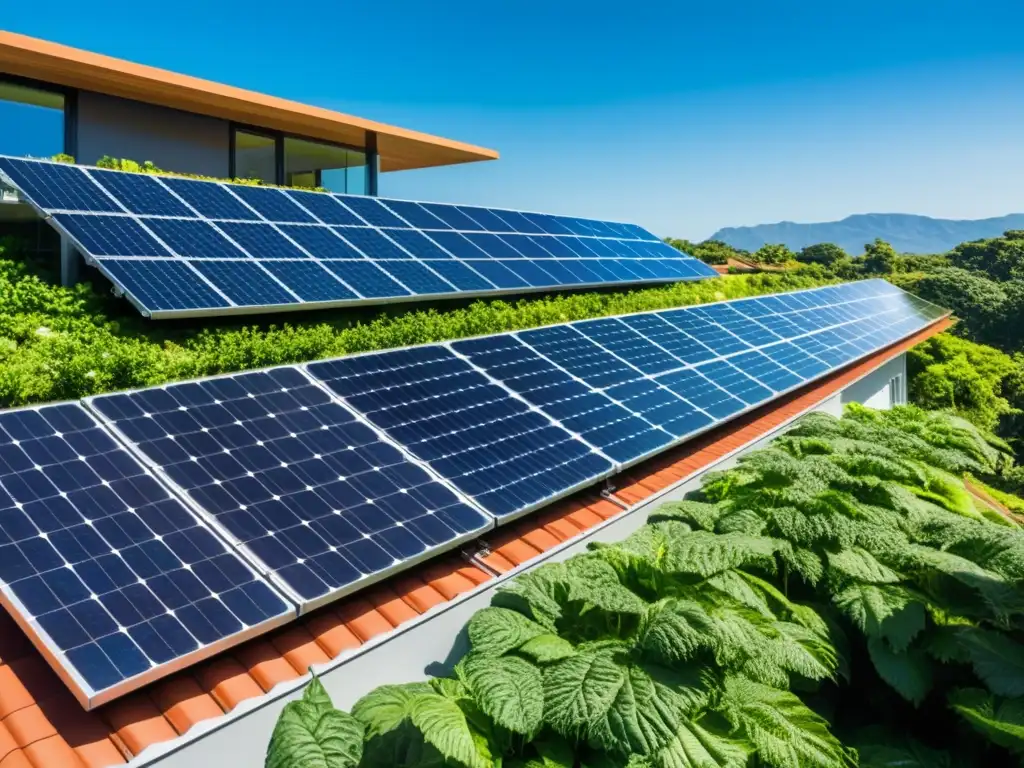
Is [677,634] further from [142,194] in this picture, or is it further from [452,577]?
[142,194]

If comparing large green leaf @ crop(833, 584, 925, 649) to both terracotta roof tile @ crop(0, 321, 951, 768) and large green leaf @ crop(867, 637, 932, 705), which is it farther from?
terracotta roof tile @ crop(0, 321, 951, 768)

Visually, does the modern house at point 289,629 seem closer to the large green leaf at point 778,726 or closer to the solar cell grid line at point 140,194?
Result: the large green leaf at point 778,726

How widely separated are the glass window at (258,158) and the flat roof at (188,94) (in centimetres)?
76

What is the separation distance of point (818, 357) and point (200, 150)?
55.2 feet

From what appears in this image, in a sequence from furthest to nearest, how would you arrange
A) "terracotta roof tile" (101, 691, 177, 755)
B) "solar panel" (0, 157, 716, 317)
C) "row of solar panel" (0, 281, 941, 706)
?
"solar panel" (0, 157, 716, 317), "row of solar panel" (0, 281, 941, 706), "terracotta roof tile" (101, 691, 177, 755)

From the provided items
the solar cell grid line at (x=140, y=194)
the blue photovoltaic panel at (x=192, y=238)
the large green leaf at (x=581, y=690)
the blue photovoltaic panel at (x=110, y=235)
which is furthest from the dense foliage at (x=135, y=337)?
the large green leaf at (x=581, y=690)

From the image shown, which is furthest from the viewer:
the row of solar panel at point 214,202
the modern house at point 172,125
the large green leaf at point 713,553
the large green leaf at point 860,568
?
the modern house at point 172,125

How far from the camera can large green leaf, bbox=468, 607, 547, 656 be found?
4.31 metres

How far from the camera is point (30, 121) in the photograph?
631 inches

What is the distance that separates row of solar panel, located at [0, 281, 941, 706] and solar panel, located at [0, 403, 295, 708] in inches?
0.4

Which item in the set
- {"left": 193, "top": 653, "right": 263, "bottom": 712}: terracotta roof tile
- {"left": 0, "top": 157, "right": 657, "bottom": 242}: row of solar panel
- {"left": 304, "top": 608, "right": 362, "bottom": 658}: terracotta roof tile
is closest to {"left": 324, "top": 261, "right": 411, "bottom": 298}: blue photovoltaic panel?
{"left": 0, "top": 157, "right": 657, "bottom": 242}: row of solar panel

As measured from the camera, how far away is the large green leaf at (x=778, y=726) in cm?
411

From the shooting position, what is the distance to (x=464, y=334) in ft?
42.0

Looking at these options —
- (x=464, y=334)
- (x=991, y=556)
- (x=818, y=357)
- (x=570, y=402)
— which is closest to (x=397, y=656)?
(x=570, y=402)
